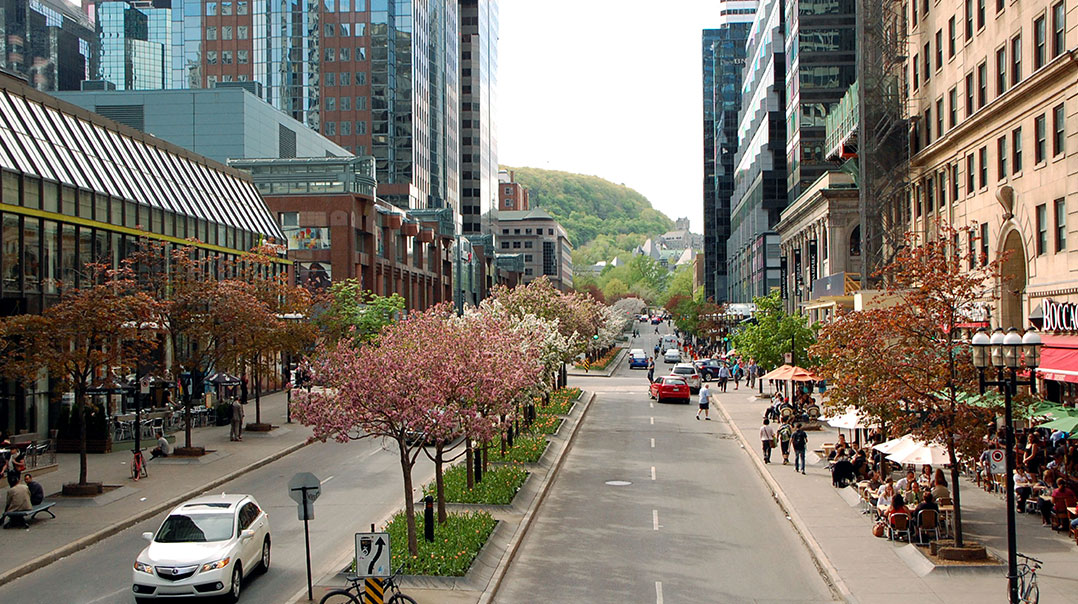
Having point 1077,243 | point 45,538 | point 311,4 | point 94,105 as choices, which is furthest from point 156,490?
point 311,4

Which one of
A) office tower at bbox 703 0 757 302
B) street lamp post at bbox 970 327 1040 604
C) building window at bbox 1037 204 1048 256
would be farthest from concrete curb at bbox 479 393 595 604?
office tower at bbox 703 0 757 302

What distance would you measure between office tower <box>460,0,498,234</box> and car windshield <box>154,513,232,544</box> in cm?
14778

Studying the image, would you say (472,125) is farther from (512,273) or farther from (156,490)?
(156,490)

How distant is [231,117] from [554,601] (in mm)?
74802

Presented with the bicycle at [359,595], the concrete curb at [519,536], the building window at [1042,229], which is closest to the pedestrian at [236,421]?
the concrete curb at [519,536]

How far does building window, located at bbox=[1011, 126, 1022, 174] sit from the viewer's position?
3438 centimetres

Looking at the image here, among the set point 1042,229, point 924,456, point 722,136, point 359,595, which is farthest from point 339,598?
point 722,136

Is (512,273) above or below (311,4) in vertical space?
below

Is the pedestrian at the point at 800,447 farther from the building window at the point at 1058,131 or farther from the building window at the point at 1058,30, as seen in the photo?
the building window at the point at 1058,30

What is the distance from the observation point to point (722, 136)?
159000 millimetres

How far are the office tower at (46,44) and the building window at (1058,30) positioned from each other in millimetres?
145896

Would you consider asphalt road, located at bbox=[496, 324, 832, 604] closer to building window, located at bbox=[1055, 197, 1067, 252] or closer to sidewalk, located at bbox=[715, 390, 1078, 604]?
sidewalk, located at bbox=[715, 390, 1078, 604]

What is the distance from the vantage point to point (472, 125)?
169750mm

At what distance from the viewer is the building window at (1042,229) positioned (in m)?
32.1
